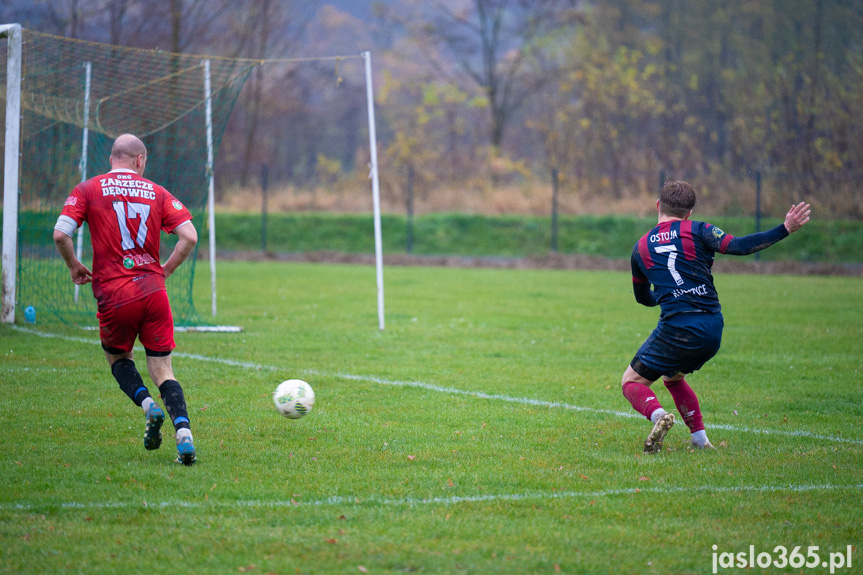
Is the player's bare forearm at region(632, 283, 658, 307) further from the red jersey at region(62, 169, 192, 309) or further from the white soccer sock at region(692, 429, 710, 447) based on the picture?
the red jersey at region(62, 169, 192, 309)

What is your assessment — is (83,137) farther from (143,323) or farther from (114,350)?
(143,323)

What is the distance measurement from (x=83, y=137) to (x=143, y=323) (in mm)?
8310

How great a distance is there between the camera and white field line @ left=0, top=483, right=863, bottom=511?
4008 mm

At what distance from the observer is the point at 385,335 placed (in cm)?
1028

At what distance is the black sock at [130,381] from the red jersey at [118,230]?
471mm

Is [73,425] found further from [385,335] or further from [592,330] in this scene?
[592,330]

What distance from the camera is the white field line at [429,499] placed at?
13.1 ft

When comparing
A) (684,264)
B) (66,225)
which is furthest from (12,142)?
(684,264)

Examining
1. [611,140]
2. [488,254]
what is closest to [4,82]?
[488,254]

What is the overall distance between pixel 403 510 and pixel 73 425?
2.93 m

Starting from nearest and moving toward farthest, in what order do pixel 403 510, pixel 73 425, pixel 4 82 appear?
1. pixel 403 510
2. pixel 73 425
3. pixel 4 82

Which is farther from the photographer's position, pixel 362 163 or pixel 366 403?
pixel 362 163

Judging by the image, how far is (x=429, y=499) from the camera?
4.20 metres

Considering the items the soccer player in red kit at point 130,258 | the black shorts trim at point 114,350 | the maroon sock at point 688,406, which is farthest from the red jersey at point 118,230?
the maroon sock at point 688,406
